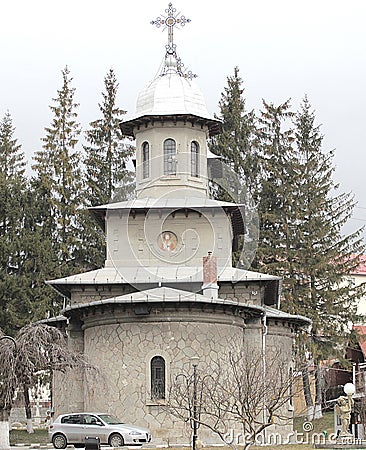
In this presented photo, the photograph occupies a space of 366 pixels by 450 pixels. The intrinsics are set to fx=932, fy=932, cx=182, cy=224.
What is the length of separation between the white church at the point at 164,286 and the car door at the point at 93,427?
58.5 inches

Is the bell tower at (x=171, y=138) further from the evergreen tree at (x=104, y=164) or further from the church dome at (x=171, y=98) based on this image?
the evergreen tree at (x=104, y=164)

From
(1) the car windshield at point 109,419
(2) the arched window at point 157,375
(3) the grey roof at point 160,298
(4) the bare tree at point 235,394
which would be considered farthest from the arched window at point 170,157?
(1) the car windshield at point 109,419

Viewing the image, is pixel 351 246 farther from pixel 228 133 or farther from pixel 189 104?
pixel 189 104

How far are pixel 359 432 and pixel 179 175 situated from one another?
42.6 ft

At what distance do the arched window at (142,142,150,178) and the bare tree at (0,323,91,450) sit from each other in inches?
376

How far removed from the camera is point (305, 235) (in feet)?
148

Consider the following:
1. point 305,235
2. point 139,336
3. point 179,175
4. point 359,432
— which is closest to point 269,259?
point 305,235

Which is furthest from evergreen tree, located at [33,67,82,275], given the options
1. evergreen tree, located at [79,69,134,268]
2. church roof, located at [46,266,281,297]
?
church roof, located at [46,266,281,297]

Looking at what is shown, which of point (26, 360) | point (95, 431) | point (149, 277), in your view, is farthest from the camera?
point (149, 277)

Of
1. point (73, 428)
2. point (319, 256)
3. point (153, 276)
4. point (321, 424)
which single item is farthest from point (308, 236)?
point (73, 428)

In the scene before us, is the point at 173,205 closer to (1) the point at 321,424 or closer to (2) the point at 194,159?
(2) the point at 194,159

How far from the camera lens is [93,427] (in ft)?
82.1

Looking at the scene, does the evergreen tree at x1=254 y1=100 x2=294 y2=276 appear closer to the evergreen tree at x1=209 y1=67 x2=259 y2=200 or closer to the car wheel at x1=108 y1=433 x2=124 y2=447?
the evergreen tree at x1=209 y1=67 x2=259 y2=200

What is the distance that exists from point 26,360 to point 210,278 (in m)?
7.15
